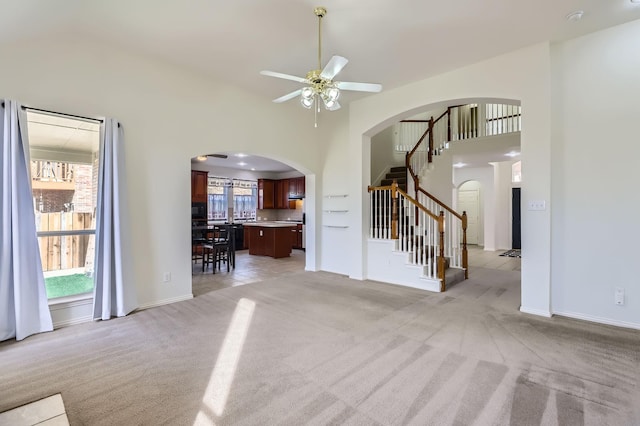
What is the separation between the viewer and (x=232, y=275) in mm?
5836

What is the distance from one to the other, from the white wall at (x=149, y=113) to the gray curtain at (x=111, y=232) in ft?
0.58

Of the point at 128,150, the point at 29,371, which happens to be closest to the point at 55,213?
the point at 128,150

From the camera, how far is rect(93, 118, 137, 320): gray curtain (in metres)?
3.42

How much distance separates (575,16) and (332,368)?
13.6 ft

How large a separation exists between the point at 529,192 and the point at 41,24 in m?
5.58

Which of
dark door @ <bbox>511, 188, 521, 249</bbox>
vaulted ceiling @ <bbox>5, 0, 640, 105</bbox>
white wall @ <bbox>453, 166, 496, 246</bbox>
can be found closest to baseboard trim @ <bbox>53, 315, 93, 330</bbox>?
vaulted ceiling @ <bbox>5, 0, 640, 105</bbox>

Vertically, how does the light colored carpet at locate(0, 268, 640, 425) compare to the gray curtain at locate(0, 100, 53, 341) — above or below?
below

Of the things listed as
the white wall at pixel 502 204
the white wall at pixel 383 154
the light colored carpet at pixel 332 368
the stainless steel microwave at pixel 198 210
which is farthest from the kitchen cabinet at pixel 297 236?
the white wall at pixel 502 204

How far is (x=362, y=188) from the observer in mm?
5449

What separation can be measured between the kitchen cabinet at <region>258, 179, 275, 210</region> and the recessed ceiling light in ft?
29.5

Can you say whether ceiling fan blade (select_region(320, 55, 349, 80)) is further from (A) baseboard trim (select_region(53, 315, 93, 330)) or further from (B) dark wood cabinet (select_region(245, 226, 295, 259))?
(B) dark wood cabinet (select_region(245, 226, 295, 259))

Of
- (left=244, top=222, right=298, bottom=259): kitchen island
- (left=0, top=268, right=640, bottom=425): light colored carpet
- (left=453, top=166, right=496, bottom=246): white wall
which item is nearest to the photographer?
(left=0, top=268, right=640, bottom=425): light colored carpet

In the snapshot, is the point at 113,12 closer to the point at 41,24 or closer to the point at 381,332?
the point at 41,24

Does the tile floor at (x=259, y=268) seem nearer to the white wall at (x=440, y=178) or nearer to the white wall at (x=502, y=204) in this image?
the white wall at (x=502, y=204)
